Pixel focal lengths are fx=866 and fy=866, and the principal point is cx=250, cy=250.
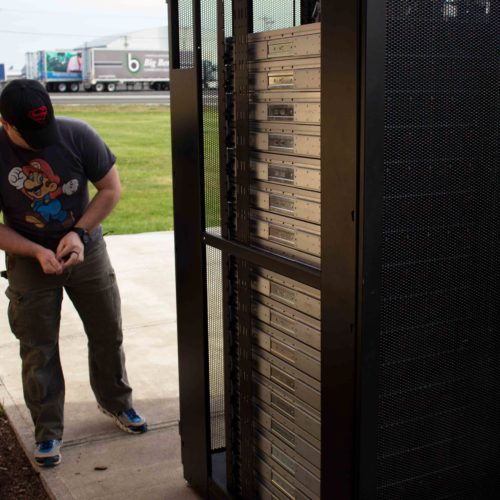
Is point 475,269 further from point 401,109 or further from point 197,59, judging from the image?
point 197,59

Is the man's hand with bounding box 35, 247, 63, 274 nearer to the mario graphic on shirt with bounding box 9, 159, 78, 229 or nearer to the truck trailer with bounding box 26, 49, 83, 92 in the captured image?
the mario graphic on shirt with bounding box 9, 159, 78, 229

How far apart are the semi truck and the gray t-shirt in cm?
5163

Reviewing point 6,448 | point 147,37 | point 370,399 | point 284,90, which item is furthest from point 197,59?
point 147,37

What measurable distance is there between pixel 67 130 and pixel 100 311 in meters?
0.92

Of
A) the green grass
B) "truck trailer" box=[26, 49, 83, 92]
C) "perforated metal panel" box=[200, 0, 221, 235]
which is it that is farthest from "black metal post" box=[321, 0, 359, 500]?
"truck trailer" box=[26, 49, 83, 92]

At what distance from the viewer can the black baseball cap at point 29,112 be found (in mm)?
3787

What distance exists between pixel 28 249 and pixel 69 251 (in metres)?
0.18

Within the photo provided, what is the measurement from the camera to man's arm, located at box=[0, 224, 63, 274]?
154 inches

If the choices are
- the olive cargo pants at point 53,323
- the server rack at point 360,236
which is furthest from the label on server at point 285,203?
the olive cargo pants at point 53,323

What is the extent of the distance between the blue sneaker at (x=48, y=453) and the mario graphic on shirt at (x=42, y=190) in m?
1.06

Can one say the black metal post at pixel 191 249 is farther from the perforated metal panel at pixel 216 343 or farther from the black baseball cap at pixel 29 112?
the black baseball cap at pixel 29 112

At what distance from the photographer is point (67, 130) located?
4.07 meters

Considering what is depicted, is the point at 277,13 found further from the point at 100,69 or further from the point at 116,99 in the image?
the point at 100,69

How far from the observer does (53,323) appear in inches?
165
